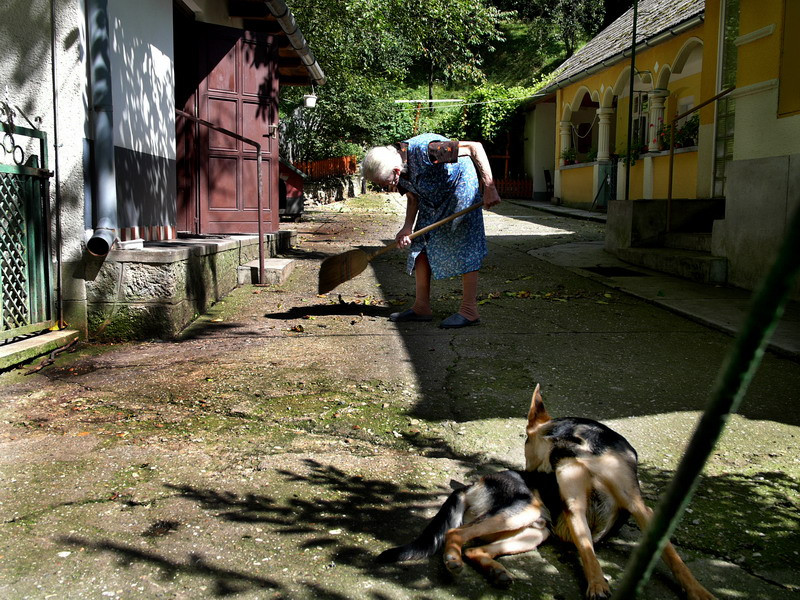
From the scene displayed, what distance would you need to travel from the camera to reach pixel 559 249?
11.4 m

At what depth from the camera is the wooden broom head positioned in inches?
251

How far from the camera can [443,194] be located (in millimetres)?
5906

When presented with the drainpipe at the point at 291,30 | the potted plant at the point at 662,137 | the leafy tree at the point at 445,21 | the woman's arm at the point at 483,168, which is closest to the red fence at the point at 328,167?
the leafy tree at the point at 445,21

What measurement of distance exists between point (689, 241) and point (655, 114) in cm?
836

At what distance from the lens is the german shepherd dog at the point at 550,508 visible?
233 cm

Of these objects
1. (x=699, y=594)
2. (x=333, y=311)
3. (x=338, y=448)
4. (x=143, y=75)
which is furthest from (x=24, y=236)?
(x=699, y=594)

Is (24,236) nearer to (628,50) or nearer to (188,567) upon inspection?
(188,567)

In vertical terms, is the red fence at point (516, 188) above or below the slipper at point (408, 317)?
above

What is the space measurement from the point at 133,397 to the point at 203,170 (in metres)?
5.78

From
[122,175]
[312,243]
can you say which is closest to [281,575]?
[122,175]

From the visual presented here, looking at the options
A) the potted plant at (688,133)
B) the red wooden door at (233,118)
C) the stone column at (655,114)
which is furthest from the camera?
the stone column at (655,114)

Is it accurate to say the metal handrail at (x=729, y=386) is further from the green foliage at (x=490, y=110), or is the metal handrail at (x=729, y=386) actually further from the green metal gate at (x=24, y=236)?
the green foliage at (x=490, y=110)

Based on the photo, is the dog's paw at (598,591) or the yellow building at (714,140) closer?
the dog's paw at (598,591)

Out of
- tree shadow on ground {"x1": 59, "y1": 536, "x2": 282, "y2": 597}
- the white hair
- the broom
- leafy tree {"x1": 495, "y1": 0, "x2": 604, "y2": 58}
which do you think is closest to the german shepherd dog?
tree shadow on ground {"x1": 59, "y1": 536, "x2": 282, "y2": 597}
